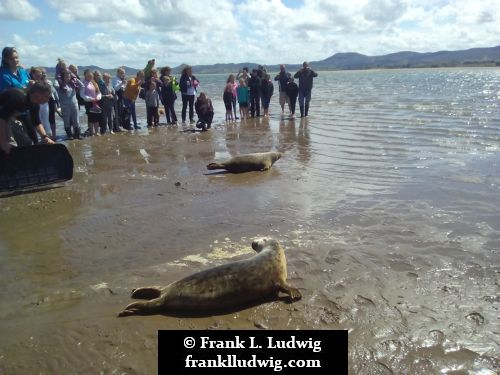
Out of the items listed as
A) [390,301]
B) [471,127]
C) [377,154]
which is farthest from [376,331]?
[471,127]

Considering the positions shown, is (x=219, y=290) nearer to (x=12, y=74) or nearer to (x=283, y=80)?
(x=12, y=74)

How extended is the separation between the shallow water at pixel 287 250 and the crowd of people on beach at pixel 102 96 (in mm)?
1638

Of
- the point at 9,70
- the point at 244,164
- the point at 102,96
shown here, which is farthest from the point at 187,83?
the point at 9,70

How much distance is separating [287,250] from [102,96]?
9.78 meters

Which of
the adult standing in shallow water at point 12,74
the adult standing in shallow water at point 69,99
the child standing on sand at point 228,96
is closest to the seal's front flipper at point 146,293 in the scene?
the adult standing in shallow water at point 12,74

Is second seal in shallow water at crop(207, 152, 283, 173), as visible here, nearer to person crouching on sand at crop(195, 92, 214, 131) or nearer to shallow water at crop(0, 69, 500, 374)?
shallow water at crop(0, 69, 500, 374)

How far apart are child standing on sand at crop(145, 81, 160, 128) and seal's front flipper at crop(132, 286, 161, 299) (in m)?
11.4

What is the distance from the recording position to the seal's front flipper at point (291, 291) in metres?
3.99

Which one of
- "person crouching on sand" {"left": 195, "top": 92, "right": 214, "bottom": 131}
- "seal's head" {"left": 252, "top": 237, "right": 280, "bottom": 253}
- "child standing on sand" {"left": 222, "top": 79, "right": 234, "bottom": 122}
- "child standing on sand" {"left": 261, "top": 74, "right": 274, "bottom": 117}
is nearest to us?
"seal's head" {"left": 252, "top": 237, "right": 280, "bottom": 253}

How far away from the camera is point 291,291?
4.02m

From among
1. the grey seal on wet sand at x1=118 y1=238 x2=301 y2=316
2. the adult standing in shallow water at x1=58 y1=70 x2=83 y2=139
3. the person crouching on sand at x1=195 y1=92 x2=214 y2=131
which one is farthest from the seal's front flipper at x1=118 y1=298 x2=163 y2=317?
the person crouching on sand at x1=195 y1=92 x2=214 y2=131

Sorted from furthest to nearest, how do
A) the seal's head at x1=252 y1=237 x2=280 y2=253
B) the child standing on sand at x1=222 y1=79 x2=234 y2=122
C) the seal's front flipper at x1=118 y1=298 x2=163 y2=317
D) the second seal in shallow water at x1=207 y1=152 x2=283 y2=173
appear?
the child standing on sand at x1=222 y1=79 x2=234 y2=122
the second seal in shallow water at x1=207 y1=152 x2=283 y2=173
the seal's head at x1=252 y1=237 x2=280 y2=253
the seal's front flipper at x1=118 y1=298 x2=163 y2=317

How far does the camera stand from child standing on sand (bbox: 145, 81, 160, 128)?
14415mm

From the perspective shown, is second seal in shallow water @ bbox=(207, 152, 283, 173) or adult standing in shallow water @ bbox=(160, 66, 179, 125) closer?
second seal in shallow water @ bbox=(207, 152, 283, 173)
